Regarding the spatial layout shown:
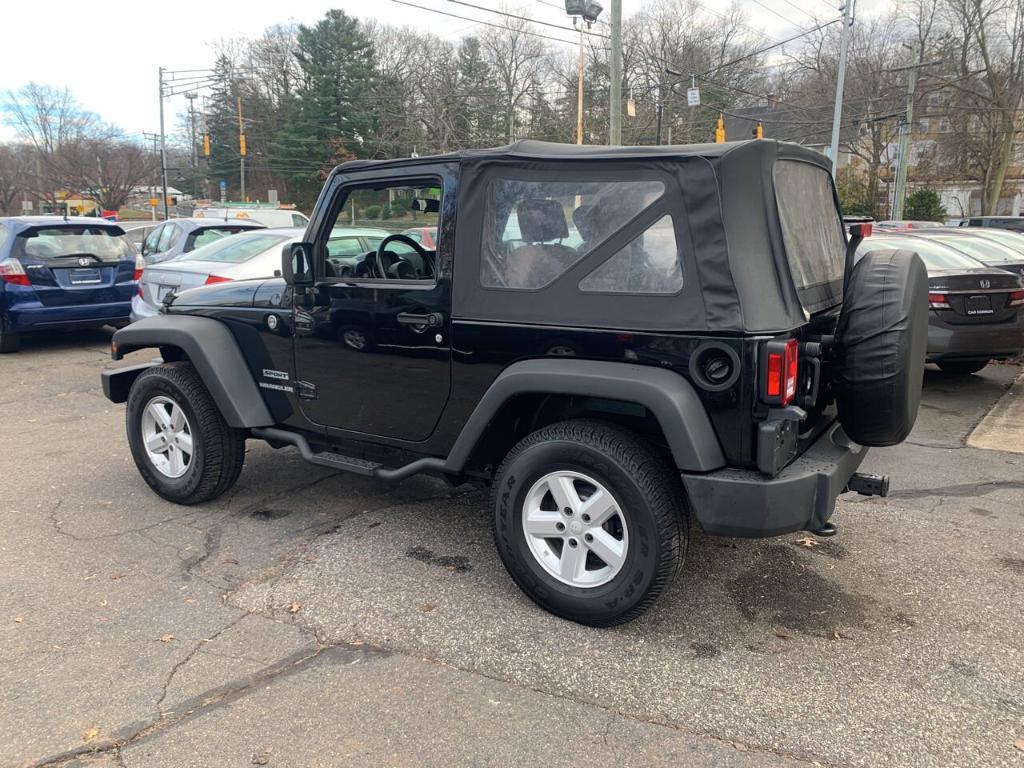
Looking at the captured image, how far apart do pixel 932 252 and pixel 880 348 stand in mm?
5989

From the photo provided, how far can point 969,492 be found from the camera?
5020 millimetres

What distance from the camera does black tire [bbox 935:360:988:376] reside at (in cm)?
838

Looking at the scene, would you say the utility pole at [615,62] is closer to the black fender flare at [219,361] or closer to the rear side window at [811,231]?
the rear side window at [811,231]

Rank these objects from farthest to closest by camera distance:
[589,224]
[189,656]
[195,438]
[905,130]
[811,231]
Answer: [905,130] → [195,438] → [811,231] → [589,224] → [189,656]

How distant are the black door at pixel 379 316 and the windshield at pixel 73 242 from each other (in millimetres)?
7167

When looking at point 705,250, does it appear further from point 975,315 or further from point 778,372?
point 975,315

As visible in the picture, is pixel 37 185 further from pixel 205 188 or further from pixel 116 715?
pixel 116 715

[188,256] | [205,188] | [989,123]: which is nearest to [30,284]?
[188,256]

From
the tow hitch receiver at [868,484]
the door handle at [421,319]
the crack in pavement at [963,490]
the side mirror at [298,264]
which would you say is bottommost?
the crack in pavement at [963,490]

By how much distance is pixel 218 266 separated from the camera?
828cm

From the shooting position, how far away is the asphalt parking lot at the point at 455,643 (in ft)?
8.47

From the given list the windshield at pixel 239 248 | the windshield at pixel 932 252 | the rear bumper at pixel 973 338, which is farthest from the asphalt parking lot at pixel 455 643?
the windshield at pixel 239 248

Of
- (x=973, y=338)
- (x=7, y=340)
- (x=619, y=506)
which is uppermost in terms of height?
(x=973, y=338)

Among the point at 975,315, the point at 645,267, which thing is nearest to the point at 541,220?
the point at 645,267
